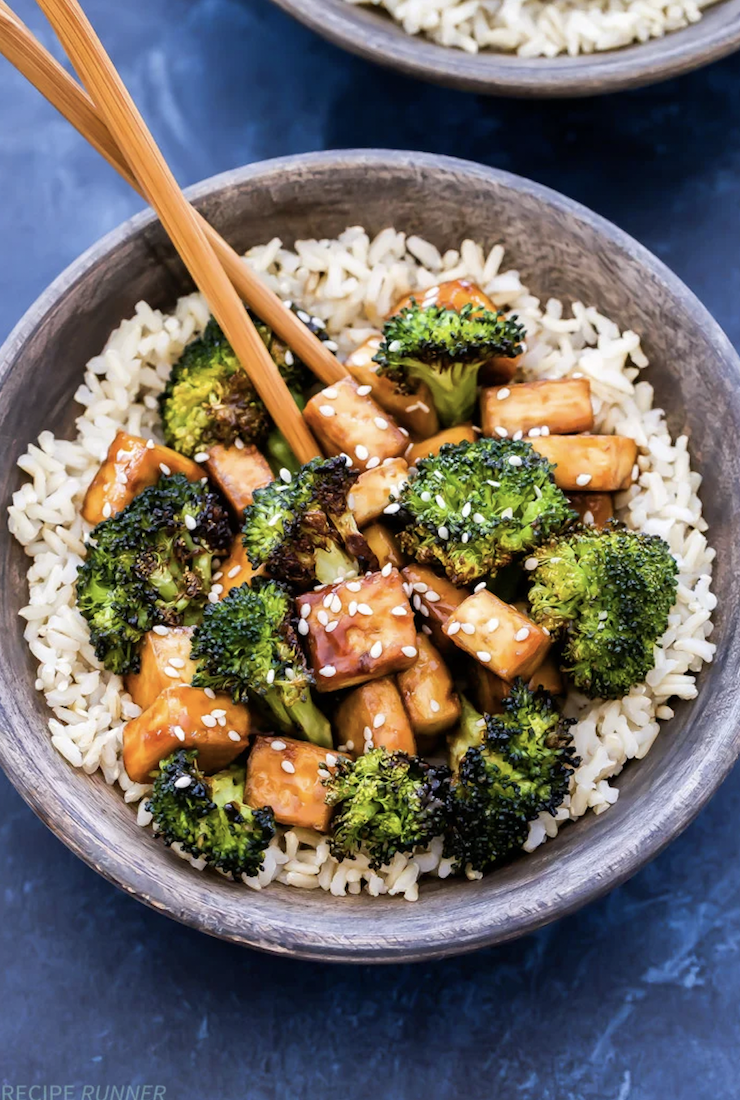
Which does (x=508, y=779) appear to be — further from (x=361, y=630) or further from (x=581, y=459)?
(x=581, y=459)

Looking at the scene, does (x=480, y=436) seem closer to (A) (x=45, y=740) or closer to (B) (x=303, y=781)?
(B) (x=303, y=781)

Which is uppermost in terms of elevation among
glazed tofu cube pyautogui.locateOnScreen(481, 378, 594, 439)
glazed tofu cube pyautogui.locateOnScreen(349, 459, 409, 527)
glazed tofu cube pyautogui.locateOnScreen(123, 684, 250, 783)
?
glazed tofu cube pyautogui.locateOnScreen(481, 378, 594, 439)

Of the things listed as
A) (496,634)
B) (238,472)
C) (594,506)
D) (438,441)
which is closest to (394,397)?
(438,441)

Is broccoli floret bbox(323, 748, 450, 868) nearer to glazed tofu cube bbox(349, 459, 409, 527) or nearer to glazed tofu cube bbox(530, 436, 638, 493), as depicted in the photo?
glazed tofu cube bbox(349, 459, 409, 527)

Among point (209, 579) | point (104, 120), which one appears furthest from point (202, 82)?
point (209, 579)

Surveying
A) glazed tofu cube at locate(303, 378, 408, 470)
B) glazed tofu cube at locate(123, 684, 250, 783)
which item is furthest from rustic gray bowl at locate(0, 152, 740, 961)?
glazed tofu cube at locate(303, 378, 408, 470)

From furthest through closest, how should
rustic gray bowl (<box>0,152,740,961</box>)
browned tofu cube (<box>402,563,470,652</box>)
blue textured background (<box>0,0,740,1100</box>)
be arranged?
blue textured background (<box>0,0,740,1100</box>) → browned tofu cube (<box>402,563,470,652</box>) → rustic gray bowl (<box>0,152,740,961</box>)

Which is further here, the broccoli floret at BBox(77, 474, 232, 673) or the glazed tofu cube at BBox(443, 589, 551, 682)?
the broccoli floret at BBox(77, 474, 232, 673)
